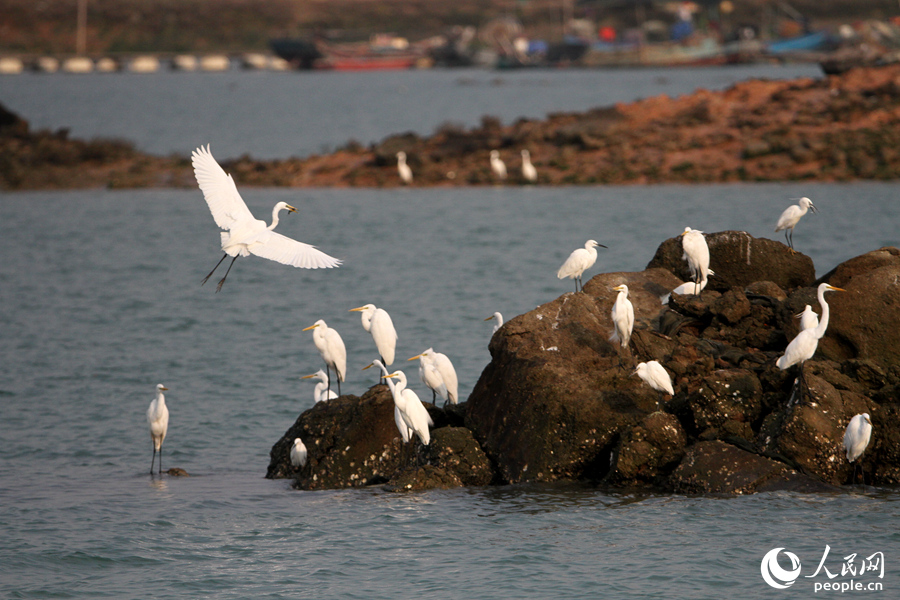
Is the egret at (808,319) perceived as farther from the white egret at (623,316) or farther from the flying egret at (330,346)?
the flying egret at (330,346)

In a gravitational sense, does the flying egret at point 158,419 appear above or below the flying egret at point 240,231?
below

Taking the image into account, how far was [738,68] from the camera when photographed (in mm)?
134250

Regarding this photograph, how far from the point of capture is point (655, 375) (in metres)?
12.1

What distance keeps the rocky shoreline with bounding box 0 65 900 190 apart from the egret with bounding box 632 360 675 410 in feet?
94.0

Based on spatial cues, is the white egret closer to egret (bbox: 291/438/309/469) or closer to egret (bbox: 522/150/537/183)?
egret (bbox: 291/438/309/469)

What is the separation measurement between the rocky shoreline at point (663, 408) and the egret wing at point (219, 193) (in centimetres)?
269

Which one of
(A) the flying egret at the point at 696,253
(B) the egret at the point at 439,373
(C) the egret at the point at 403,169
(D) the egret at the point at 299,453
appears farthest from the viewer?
(C) the egret at the point at 403,169

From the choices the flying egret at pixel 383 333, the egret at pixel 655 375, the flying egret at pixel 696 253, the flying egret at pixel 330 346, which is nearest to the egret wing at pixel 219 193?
the flying egret at pixel 330 346

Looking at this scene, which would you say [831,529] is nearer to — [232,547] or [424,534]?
[424,534]

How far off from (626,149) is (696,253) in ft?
97.5

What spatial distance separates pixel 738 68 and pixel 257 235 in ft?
427

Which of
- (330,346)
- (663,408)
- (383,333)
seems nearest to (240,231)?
(330,346)

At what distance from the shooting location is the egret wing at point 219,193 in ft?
43.0

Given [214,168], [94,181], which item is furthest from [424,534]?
[94,181]
